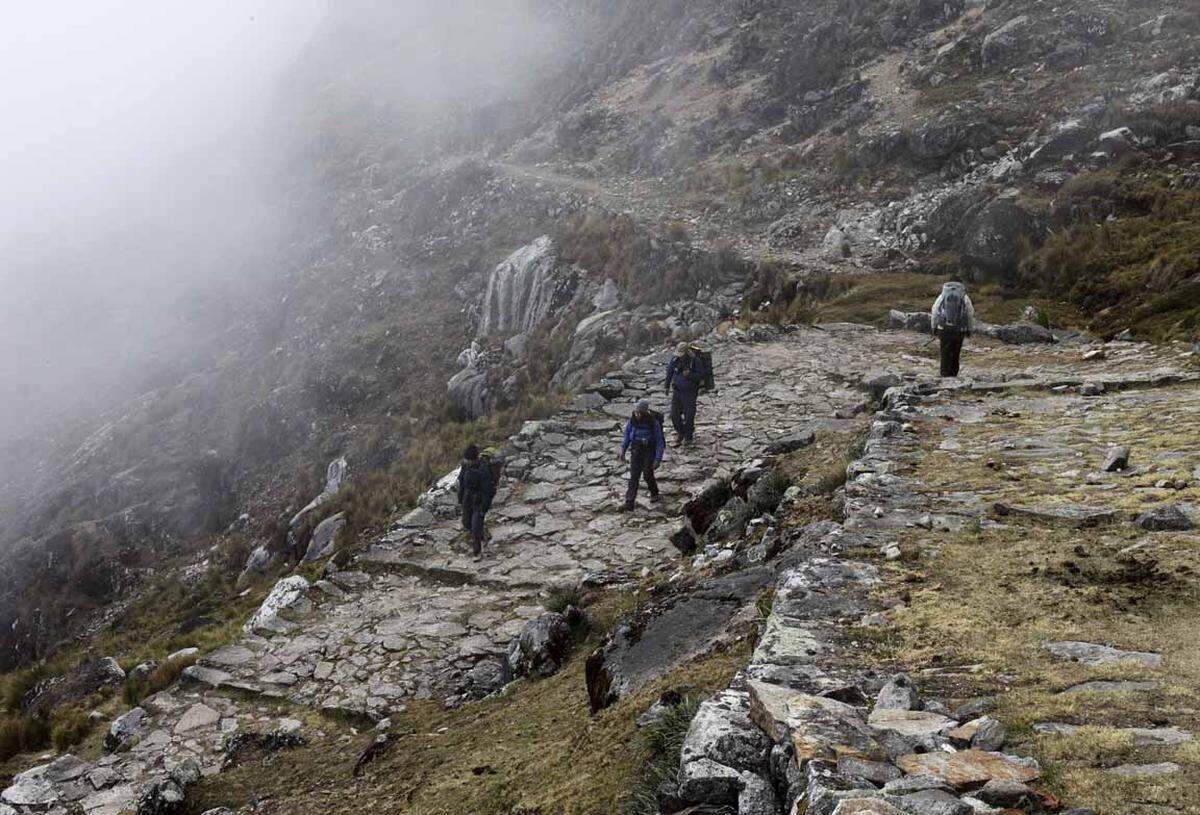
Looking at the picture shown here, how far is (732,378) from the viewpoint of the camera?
17875 mm

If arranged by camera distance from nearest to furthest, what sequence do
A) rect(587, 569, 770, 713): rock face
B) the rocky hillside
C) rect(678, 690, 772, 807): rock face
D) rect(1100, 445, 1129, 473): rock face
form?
1. rect(678, 690, 772, 807): rock face
2. rect(587, 569, 770, 713): rock face
3. rect(1100, 445, 1129, 473): rock face
4. the rocky hillside

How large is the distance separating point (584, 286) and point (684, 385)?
15.9m

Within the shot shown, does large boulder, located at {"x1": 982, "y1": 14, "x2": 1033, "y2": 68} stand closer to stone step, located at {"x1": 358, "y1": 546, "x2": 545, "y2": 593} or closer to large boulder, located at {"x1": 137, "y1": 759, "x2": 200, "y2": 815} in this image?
stone step, located at {"x1": 358, "y1": 546, "x2": 545, "y2": 593}

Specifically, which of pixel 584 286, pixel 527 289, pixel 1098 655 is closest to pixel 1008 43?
pixel 584 286

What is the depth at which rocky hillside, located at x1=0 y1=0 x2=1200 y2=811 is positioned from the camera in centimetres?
1446

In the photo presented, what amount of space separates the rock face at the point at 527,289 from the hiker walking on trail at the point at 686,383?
15703 millimetres

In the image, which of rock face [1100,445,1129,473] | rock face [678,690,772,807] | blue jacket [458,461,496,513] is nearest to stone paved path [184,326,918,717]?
blue jacket [458,461,496,513]

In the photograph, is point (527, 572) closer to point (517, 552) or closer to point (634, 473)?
point (517, 552)

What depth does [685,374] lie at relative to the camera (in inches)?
555

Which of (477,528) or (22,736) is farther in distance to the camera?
(477,528)

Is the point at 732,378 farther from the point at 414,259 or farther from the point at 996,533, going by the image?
the point at 414,259

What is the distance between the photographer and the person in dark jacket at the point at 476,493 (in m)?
12.3

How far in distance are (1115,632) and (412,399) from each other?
27.9 metres

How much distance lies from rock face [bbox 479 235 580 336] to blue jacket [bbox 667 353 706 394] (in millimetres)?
15913
